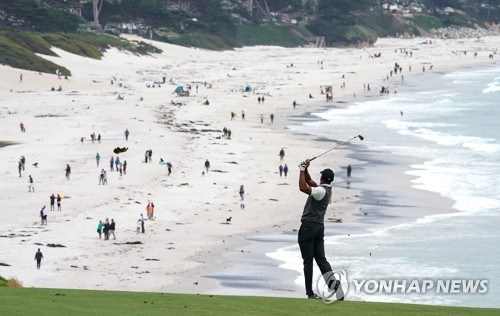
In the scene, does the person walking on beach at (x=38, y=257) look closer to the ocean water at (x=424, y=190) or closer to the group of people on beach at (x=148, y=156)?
the ocean water at (x=424, y=190)

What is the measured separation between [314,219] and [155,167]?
34.2m

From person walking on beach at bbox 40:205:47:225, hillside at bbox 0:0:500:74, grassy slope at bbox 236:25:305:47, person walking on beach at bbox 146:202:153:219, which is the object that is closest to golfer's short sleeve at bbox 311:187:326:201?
person walking on beach at bbox 40:205:47:225

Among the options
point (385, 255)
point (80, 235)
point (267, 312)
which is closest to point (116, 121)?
point (80, 235)

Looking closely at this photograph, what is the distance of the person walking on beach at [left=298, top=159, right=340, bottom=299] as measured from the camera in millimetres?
13180

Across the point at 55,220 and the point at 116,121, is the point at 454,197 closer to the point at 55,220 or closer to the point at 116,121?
the point at 55,220

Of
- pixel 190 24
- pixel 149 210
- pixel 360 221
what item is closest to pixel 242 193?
pixel 360 221

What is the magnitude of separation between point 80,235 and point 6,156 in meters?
17.8

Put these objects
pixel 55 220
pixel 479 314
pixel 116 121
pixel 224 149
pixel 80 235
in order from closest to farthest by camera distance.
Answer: pixel 479 314, pixel 80 235, pixel 55 220, pixel 224 149, pixel 116 121

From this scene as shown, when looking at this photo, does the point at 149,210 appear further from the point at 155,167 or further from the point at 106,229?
the point at 155,167

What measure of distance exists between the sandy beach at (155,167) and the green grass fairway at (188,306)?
11.4 metres

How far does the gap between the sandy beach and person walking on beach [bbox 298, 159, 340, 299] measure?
12489 mm

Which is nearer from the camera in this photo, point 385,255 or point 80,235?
point 385,255

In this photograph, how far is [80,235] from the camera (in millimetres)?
32531

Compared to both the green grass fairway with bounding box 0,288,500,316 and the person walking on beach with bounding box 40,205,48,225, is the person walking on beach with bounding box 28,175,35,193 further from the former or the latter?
the green grass fairway with bounding box 0,288,500,316
